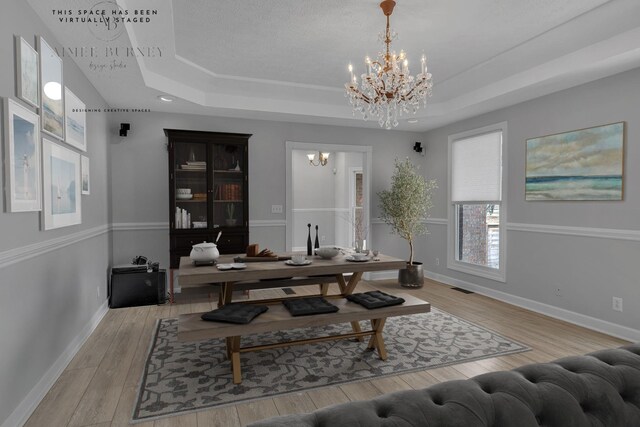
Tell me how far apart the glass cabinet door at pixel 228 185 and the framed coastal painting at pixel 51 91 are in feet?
7.06

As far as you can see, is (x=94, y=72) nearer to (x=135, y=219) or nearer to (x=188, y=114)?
(x=188, y=114)

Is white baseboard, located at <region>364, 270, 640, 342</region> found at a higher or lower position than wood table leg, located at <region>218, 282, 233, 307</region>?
lower

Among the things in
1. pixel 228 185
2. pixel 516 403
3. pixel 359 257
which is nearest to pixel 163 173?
pixel 228 185

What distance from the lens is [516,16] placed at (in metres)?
2.97

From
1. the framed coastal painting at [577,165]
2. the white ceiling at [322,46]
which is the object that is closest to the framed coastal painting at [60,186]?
the white ceiling at [322,46]

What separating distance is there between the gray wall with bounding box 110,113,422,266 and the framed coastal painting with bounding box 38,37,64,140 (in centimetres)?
206

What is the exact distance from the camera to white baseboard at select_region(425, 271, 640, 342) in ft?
11.1

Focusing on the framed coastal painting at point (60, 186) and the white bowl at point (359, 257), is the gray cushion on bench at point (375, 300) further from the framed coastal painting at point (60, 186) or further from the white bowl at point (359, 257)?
the framed coastal painting at point (60, 186)

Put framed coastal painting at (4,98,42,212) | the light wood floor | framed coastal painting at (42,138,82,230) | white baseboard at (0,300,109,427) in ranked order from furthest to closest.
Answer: framed coastal painting at (42,138,82,230), the light wood floor, white baseboard at (0,300,109,427), framed coastal painting at (4,98,42,212)

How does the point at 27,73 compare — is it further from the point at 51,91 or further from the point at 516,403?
the point at 516,403

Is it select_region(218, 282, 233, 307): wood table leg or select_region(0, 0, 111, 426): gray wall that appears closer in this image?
select_region(0, 0, 111, 426): gray wall

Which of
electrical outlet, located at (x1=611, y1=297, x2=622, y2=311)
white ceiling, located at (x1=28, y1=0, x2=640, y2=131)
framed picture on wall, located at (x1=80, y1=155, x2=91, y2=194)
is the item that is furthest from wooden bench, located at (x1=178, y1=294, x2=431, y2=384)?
white ceiling, located at (x1=28, y1=0, x2=640, y2=131)

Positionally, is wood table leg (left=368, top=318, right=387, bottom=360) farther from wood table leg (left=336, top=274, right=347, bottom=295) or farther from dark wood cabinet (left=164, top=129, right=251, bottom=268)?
dark wood cabinet (left=164, top=129, right=251, bottom=268)

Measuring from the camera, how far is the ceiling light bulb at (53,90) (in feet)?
8.20
